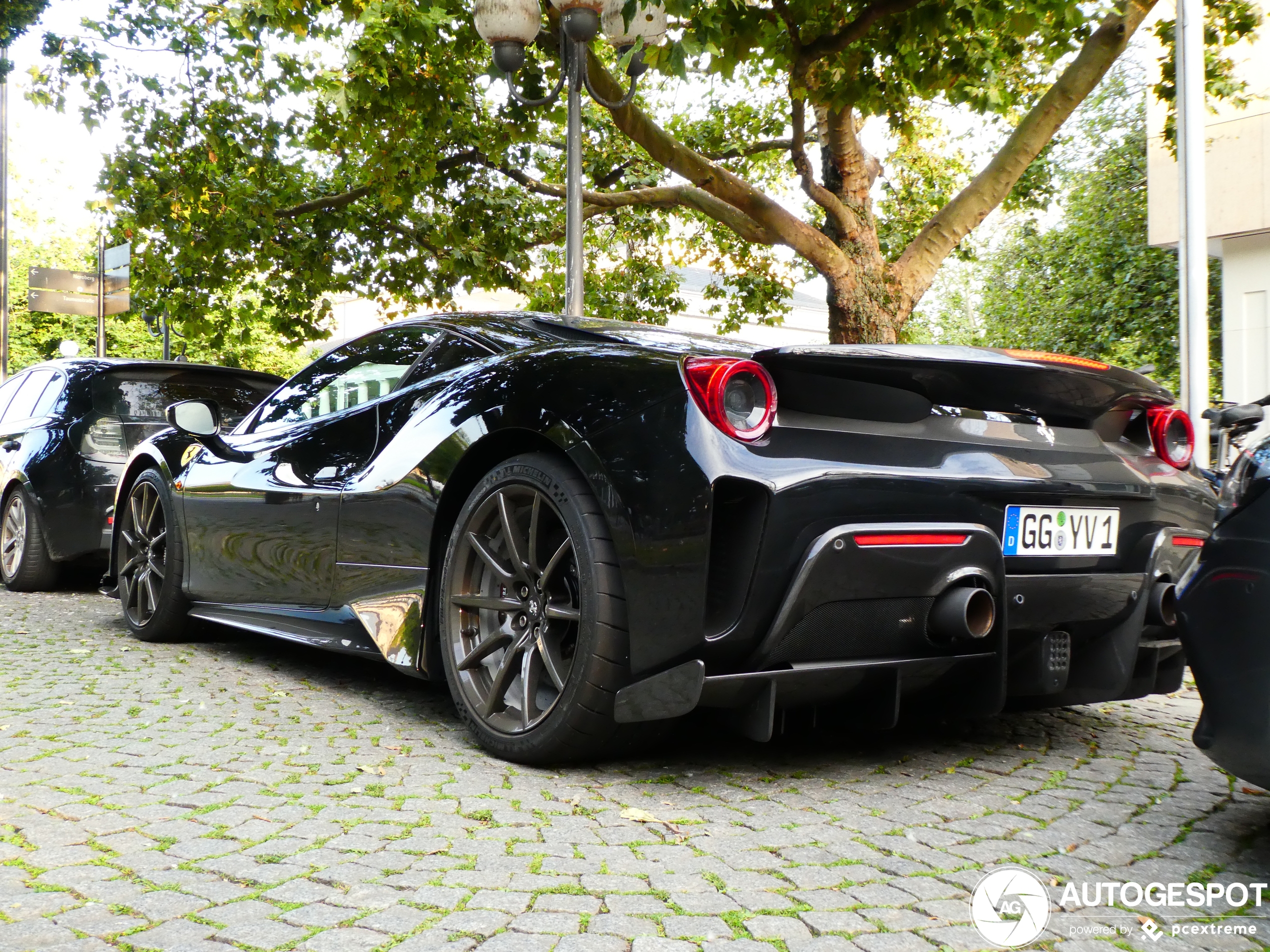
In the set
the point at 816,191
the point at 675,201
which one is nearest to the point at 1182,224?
the point at 816,191

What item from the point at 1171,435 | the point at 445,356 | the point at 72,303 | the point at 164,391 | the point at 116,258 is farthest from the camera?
the point at 72,303

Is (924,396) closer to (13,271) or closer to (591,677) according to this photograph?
(591,677)

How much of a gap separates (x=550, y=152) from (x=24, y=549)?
969 cm

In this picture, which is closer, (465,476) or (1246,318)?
(465,476)

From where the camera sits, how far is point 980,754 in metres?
3.49

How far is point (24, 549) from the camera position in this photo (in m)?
7.77

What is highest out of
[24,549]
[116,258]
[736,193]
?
[736,193]

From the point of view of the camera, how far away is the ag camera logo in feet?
6.96

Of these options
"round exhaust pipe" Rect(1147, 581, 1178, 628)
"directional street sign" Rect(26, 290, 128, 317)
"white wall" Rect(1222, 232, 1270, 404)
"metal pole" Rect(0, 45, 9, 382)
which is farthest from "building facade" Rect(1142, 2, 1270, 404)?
"metal pole" Rect(0, 45, 9, 382)

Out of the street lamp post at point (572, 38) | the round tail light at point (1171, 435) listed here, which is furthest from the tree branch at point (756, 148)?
the round tail light at point (1171, 435)

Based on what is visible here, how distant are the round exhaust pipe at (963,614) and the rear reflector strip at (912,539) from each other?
132 mm

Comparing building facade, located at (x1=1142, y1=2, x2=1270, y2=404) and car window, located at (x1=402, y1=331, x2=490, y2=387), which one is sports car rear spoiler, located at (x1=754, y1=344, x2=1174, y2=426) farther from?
building facade, located at (x1=1142, y1=2, x2=1270, y2=404)

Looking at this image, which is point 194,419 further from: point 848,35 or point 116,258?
point 116,258

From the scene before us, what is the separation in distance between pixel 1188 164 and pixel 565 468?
5733 millimetres
